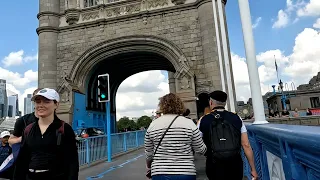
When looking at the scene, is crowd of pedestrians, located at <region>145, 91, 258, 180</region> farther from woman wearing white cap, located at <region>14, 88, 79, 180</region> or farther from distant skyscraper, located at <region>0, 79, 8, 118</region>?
distant skyscraper, located at <region>0, 79, 8, 118</region>

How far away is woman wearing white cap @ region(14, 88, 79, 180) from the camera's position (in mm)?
2045

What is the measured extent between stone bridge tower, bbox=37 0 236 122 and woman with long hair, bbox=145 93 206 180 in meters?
10.4

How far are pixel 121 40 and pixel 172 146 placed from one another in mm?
13032

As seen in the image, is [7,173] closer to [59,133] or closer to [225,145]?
[59,133]

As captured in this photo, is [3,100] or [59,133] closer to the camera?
[59,133]

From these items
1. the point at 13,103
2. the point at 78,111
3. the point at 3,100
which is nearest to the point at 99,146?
the point at 78,111

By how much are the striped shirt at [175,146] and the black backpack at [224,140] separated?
33 centimetres

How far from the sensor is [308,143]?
4.48ft

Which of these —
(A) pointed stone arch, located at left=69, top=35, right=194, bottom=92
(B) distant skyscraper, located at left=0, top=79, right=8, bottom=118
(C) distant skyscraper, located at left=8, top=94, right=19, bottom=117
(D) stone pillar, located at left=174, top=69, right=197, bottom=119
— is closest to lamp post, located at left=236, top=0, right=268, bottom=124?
(D) stone pillar, located at left=174, top=69, right=197, bottom=119

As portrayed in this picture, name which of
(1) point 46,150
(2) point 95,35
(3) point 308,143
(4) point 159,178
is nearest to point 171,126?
(4) point 159,178

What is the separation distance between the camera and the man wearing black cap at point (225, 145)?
270cm

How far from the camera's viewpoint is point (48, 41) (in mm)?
15320

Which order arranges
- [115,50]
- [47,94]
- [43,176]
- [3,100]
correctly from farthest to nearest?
[3,100], [115,50], [47,94], [43,176]

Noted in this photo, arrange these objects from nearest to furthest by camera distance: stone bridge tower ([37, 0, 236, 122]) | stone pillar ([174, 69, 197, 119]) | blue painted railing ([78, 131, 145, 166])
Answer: blue painted railing ([78, 131, 145, 166]) < stone pillar ([174, 69, 197, 119]) < stone bridge tower ([37, 0, 236, 122])
